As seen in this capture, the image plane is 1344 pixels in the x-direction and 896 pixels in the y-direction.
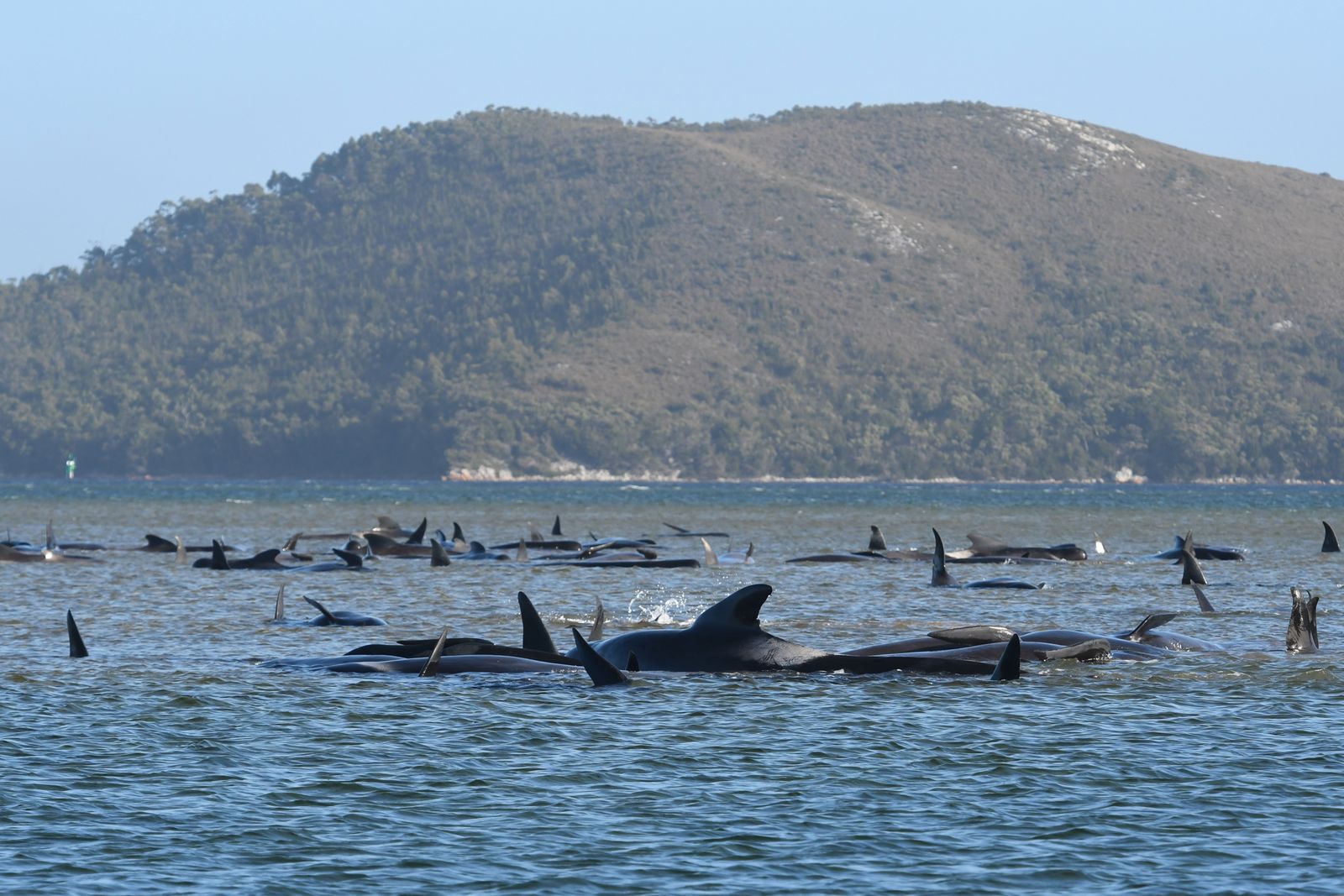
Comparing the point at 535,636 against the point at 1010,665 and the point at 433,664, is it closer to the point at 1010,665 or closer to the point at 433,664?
the point at 433,664

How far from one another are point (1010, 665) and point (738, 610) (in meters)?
2.76

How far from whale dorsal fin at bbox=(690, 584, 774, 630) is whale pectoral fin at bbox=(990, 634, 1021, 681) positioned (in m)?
2.43

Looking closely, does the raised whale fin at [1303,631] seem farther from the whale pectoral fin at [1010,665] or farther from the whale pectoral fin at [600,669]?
the whale pectoral fin at [600,669]

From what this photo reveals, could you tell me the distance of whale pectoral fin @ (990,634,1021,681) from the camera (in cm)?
1972

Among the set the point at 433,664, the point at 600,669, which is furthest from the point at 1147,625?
the point at 433,664

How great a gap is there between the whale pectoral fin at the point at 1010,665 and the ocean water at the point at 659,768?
0.24 m

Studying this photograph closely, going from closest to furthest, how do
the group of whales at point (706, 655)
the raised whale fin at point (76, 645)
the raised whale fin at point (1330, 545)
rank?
the group of whales at point (706, 655)
the raised whale fin at point (76, 645)
the raised whale fin at point (1330, 545)

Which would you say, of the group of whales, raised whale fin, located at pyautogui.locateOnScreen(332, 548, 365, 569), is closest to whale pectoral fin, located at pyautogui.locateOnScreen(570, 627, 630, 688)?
the group of whales

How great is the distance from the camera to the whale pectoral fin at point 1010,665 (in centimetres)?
1972

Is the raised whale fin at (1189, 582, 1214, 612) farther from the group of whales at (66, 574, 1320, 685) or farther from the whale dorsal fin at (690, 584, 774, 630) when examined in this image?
the whale dorsal fin at (690, 584, 774, 630)

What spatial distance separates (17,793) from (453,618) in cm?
1518

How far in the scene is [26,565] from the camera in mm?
43688

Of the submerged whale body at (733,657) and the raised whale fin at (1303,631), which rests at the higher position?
the raised whale fin at (1303,631)

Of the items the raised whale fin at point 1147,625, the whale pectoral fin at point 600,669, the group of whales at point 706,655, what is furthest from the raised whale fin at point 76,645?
the raised whale fin at point 1147,625
